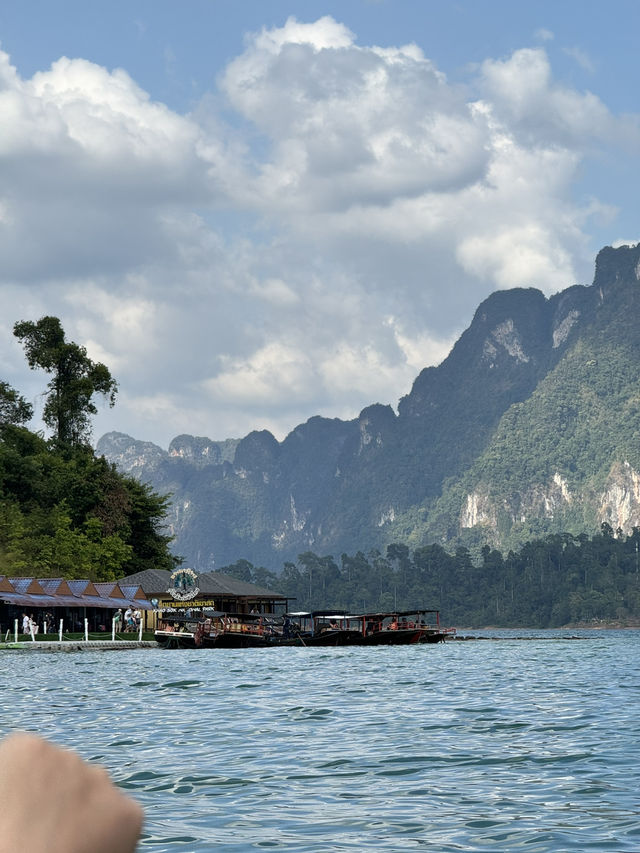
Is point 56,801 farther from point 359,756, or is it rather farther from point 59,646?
point 59,646

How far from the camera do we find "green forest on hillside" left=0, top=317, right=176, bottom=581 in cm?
8769

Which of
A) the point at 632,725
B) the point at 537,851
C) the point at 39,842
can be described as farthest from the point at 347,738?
the point at 39,842

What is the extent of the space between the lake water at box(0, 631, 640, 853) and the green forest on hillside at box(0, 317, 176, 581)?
51.6 meters

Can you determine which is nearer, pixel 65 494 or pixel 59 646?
pixel 59 646

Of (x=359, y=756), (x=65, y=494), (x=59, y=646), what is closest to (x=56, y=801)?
(x=359, y=756)

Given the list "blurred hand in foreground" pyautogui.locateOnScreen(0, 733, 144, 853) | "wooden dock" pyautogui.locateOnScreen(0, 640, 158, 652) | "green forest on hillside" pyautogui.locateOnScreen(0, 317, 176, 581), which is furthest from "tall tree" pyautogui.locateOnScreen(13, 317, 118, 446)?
"blurred hand in foreground" pyautogui.locateOnScreen(0, 733, 144, 853)

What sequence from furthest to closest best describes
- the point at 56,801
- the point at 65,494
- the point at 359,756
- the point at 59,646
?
the point at 65,494, the point at 59,646, the point at 359,756, the point at 56,801

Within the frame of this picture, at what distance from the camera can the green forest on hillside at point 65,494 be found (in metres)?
87.7

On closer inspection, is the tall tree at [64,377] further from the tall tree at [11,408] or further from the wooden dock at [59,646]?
the wooden dock at [59,646]

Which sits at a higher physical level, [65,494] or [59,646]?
[65,494]

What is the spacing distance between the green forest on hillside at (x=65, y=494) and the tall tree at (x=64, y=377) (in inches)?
3.8

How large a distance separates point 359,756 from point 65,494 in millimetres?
83699

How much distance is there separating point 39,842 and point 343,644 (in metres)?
80.3

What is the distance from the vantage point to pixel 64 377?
350 ft
